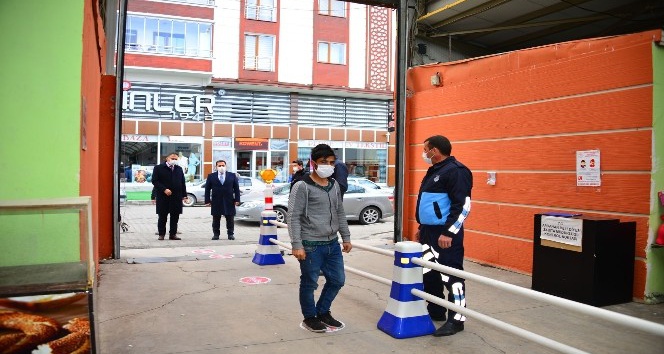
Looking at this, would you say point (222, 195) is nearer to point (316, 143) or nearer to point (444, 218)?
point (444, 218)

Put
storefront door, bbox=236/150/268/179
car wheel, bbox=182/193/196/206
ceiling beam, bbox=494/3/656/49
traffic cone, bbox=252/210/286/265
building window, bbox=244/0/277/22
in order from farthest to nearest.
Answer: storefront door, bbox=236/150/268/179 < building window, bbox=244/0/277/22 < car wheel, bbox=182/193/196/206 < ceiling beam, bbox=494/3/656/49 < traffic cone, bbox=252/210/286/265

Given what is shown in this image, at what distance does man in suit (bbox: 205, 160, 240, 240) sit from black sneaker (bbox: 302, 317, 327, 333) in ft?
21.6

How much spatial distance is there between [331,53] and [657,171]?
23407mm

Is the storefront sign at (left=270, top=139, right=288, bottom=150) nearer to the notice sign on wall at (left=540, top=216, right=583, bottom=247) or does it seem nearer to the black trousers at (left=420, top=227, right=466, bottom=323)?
the notice sign on wall at (left=540, top=216, right=583, bottom=247)

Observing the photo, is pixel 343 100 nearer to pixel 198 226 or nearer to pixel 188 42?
pixel 188 42

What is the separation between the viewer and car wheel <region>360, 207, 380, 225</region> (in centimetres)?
1456

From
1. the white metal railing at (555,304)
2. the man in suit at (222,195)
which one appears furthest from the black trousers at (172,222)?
the white metal railing at (555,304)

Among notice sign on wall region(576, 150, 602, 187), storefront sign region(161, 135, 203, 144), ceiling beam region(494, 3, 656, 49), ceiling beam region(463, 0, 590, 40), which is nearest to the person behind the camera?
notice sign on wall region(576, 150, 602, 187)

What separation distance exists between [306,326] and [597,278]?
10.3 feet

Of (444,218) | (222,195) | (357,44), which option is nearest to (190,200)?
(222,195)

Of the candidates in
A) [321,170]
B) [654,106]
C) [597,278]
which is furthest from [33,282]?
[654,106]

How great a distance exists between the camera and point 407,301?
4.44m

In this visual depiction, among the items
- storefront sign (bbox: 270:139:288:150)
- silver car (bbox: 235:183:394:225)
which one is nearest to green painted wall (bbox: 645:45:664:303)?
silver car (bbox: 235:183:394:225)

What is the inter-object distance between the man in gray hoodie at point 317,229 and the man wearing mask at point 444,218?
818 millimetres
